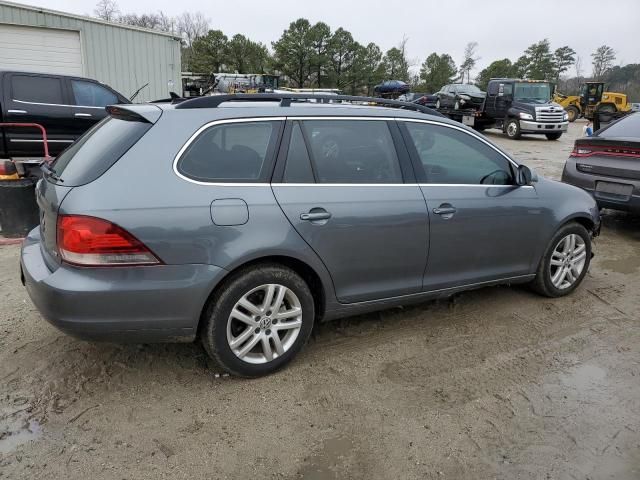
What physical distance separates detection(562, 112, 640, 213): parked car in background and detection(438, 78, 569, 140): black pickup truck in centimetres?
1284

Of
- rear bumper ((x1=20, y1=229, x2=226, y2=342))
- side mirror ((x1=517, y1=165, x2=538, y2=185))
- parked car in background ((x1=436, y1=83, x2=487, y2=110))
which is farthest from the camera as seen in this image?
parked car in background ((x1=436, y1=83, x2=487, y2=110))

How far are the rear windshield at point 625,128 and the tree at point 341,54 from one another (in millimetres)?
42810

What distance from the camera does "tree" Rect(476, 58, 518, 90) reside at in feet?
186

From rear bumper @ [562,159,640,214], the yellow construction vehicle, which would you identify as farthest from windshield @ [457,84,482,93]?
rear bumper @ [562,159,640,214]

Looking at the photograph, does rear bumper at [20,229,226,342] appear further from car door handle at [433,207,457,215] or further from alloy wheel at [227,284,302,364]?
car door handle at [433,207,457,215]

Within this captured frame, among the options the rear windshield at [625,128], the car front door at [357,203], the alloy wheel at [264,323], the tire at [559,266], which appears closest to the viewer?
the alloy wheel at [264,323]

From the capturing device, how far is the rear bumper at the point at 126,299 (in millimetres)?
2588

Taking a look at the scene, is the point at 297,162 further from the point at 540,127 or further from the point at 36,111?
the point at 540,127

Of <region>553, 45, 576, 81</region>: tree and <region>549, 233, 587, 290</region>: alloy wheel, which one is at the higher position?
<region>553, 45, 576, 81</region>: tree

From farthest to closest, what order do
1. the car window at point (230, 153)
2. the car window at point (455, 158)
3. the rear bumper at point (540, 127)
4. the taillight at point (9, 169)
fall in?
the rear bumper at point (540, 127)
the taillight at point (9, 169)
the car window at point (455, 158)
the car window at point (230, 153)

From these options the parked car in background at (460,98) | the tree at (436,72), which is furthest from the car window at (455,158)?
the tree at (436,72)

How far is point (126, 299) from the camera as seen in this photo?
262 cm

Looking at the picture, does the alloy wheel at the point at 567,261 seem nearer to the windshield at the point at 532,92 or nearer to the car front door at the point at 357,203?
the car front door at the point at 357,203

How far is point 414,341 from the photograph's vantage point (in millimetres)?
3654
